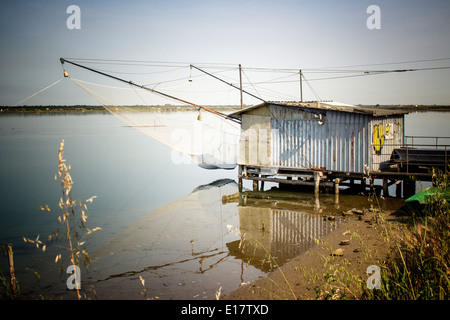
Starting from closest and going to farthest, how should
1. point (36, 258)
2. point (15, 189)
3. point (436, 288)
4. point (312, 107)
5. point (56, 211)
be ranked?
point (436, 288)
point (36, 258)
point (56, 211)
point (312, 107)
point (15, 189)

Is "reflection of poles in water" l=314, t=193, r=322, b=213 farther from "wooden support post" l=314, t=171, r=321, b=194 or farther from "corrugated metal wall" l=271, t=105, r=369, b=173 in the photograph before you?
"corrugated metal wall" l=271, t=105, r=369, b=173

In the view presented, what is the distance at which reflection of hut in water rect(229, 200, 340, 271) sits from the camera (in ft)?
33.3

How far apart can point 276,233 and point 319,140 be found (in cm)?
691

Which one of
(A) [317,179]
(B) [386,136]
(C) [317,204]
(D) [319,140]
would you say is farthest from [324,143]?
(B) [386,136]

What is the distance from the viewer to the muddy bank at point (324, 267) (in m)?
7.15

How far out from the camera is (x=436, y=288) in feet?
13.9

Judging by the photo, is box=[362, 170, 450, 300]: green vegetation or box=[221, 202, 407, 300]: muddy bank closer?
box=[362, 170, 450, 300]: green vegetation

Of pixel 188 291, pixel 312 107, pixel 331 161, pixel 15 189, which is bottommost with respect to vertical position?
pixel 188 291

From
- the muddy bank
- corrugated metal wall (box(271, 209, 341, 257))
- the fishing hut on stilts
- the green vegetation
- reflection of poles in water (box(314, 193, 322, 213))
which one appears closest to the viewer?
the green vegetation

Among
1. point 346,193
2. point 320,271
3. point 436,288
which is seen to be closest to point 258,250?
point 320,271

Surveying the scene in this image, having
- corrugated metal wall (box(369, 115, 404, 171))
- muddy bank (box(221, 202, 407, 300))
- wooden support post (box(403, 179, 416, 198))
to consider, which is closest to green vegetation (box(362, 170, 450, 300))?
muddy bank (box(221, 202, 407, 300))

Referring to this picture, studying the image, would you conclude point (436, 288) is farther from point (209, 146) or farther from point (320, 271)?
point (209, 146)

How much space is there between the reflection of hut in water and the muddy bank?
604 millimetres

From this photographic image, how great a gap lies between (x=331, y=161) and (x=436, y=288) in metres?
13.3
